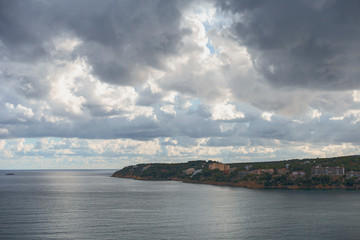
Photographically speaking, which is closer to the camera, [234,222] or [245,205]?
[234,222]

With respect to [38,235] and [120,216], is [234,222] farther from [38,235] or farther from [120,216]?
[38,235]

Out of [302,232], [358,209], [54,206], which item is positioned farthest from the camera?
[54,206]

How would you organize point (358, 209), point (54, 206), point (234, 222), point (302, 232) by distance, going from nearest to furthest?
point (302, 232) → point (234, 222) → point (358, 209) → point (54, 206)

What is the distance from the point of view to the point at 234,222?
10031 cm

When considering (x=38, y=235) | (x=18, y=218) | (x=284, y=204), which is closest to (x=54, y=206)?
(x=18, y=218)

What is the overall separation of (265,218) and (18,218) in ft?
248

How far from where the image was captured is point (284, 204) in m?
140

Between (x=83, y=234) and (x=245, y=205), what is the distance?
243 feet

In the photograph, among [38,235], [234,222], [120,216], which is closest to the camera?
[38,235]

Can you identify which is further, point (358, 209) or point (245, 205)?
point (245, 205)

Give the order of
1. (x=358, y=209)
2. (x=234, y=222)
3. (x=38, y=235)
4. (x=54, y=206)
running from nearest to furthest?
(x=38, y=235)
(x=234, y=222)
(x=358, y=209)
(x=54, y=206)

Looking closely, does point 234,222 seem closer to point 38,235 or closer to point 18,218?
point 38,235

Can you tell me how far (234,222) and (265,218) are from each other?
12067mm

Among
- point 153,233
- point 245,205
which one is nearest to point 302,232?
point 153,233
